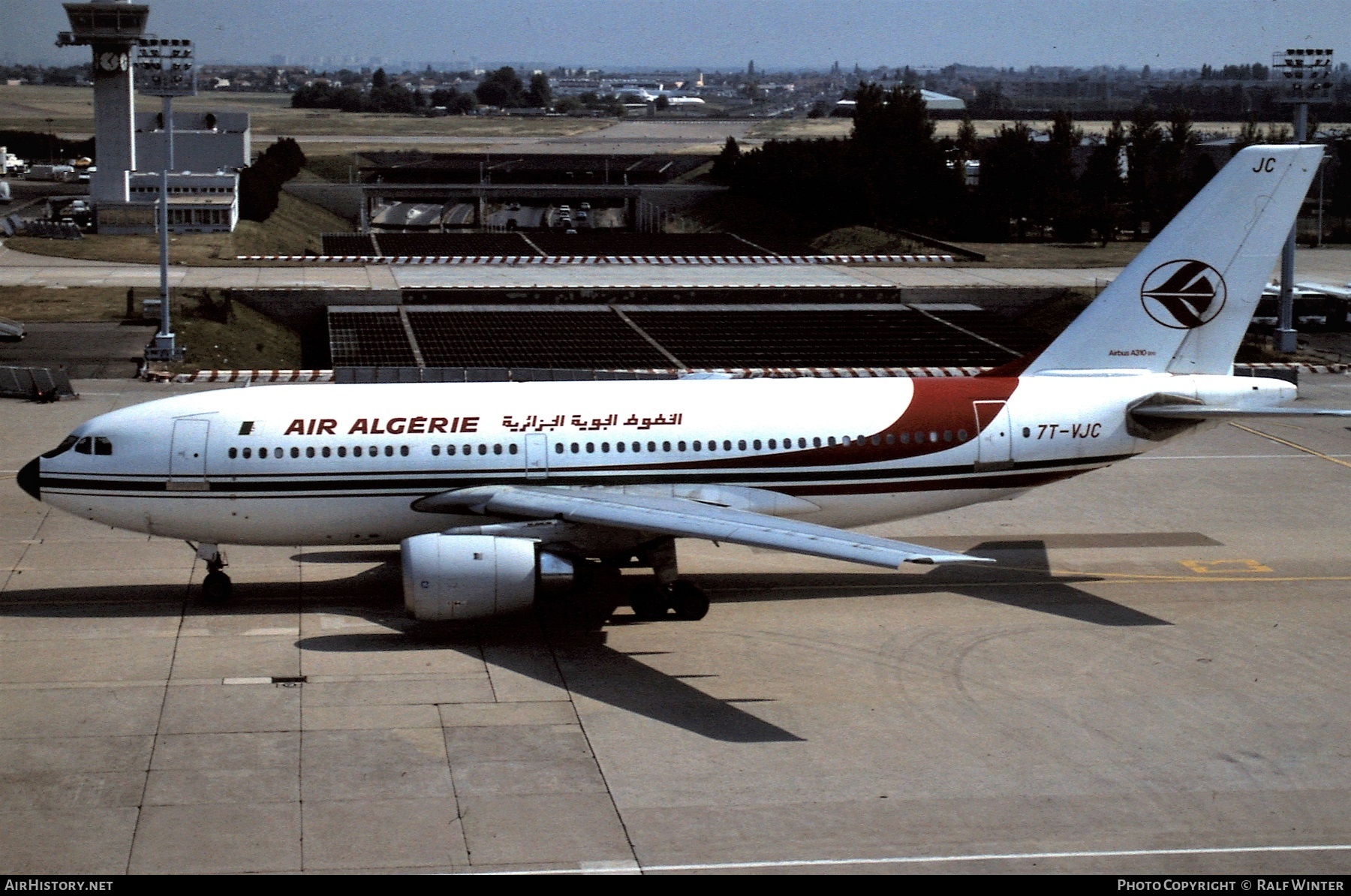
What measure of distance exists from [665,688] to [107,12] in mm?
119398

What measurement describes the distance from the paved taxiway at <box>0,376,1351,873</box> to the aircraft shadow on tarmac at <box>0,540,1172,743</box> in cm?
11

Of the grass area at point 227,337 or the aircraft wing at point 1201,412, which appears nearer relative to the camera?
the aircraft wing at point 1201,412

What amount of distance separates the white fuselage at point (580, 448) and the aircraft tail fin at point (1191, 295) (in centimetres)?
134

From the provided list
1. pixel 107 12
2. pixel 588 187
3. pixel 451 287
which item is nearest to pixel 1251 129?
pixel 588 187

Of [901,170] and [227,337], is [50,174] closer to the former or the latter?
[901,170]

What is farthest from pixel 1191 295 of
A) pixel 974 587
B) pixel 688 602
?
pixel 688 602

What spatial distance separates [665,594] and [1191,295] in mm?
15947

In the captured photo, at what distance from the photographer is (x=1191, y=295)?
38.5m

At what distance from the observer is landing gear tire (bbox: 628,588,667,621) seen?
111 feet

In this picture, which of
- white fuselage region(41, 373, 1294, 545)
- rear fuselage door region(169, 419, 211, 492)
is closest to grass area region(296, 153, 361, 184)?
white fuselage region(41, 373, 1294, 545)

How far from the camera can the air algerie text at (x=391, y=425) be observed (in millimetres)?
34562

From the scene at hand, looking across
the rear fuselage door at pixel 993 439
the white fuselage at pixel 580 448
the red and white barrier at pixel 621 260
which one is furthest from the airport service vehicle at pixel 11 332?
the rear fuselage door at pixel 993 439

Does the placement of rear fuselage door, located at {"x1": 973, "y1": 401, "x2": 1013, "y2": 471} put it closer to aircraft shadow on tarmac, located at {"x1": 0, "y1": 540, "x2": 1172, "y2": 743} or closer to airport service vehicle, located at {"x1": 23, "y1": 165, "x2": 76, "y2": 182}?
aircraft shadow on tarmac, located at {"x1": 0, "y1": 540, "x2": 1172, "y2": 743}

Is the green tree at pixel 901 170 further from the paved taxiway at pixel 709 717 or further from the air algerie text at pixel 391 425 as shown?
the air algerie text at pixel 391 425
